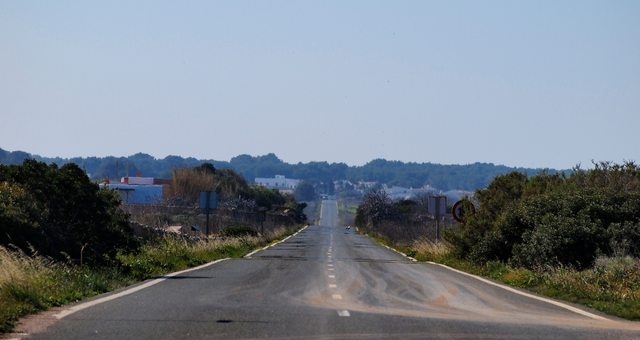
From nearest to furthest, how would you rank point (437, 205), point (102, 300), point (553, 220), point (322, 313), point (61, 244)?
point (322, 313) → point (102, 300) → point (61, 244) → point (553, 220) → point (437, 205)

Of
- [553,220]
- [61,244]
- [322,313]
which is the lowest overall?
[322,313]

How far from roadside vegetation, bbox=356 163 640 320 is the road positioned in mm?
1540

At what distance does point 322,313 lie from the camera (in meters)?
17.1

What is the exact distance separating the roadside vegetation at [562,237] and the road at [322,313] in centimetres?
154

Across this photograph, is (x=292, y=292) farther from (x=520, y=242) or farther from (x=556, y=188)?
(x=556, y=188)

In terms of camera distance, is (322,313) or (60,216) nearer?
(322,313)

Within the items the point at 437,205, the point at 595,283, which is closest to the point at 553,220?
the point at 595,283

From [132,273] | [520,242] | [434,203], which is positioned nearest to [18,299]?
[132,273]

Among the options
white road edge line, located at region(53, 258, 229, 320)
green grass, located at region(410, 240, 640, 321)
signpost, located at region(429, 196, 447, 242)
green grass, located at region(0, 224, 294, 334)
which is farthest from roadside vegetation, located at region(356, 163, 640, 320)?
green grass, located at region(0, 224, 294, 334)

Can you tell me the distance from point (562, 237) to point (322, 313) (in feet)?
43.7

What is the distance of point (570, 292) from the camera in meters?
22.8

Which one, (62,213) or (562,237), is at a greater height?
(62,213)

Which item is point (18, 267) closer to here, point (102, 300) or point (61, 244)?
point (102, 300)

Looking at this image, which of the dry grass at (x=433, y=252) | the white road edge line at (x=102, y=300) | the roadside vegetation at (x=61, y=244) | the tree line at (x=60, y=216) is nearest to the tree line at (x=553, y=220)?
the dry grass at (x=433, y=252)
